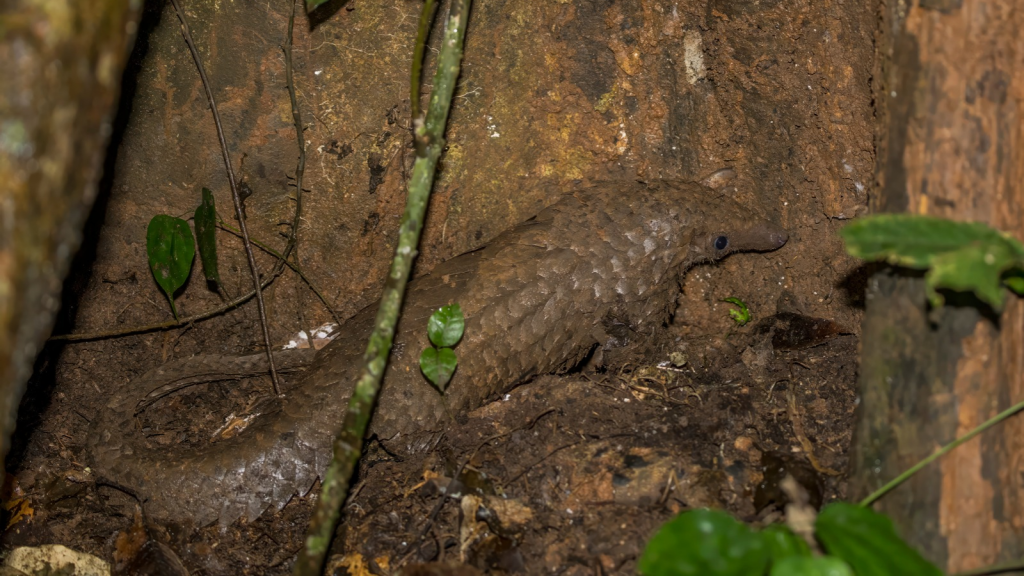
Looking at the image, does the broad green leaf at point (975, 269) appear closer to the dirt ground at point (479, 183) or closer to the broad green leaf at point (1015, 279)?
the broad green leaf at point (1015, 279)

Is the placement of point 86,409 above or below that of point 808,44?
below

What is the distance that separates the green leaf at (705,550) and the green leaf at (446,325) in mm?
1518

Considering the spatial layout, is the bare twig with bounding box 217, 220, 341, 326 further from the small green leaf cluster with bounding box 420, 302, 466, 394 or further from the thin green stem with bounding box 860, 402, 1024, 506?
the thin green stem with bounding box 860, 402, 1024, 506

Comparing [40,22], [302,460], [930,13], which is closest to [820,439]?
[930,13]

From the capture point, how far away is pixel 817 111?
356cm

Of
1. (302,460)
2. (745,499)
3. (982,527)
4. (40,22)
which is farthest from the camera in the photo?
(302,460)

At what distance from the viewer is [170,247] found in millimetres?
3441

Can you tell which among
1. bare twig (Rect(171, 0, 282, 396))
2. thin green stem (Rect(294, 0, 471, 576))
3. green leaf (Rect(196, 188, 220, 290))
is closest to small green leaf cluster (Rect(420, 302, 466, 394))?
thin green stem (Rect(294, 0, 471, 576))

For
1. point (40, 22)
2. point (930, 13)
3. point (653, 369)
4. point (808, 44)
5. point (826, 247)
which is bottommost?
point (653, 369)

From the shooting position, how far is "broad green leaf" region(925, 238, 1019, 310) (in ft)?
5.26

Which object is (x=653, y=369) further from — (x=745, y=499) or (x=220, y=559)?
(x=220, y=559)

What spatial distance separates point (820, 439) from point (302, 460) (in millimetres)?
2136

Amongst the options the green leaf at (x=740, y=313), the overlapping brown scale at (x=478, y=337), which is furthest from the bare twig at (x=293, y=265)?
the green leaf at (x=740, y=313)

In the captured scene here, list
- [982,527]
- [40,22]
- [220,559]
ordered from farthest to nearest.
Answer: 1. [220,559]
2. [982,527]
3. [40,22]
